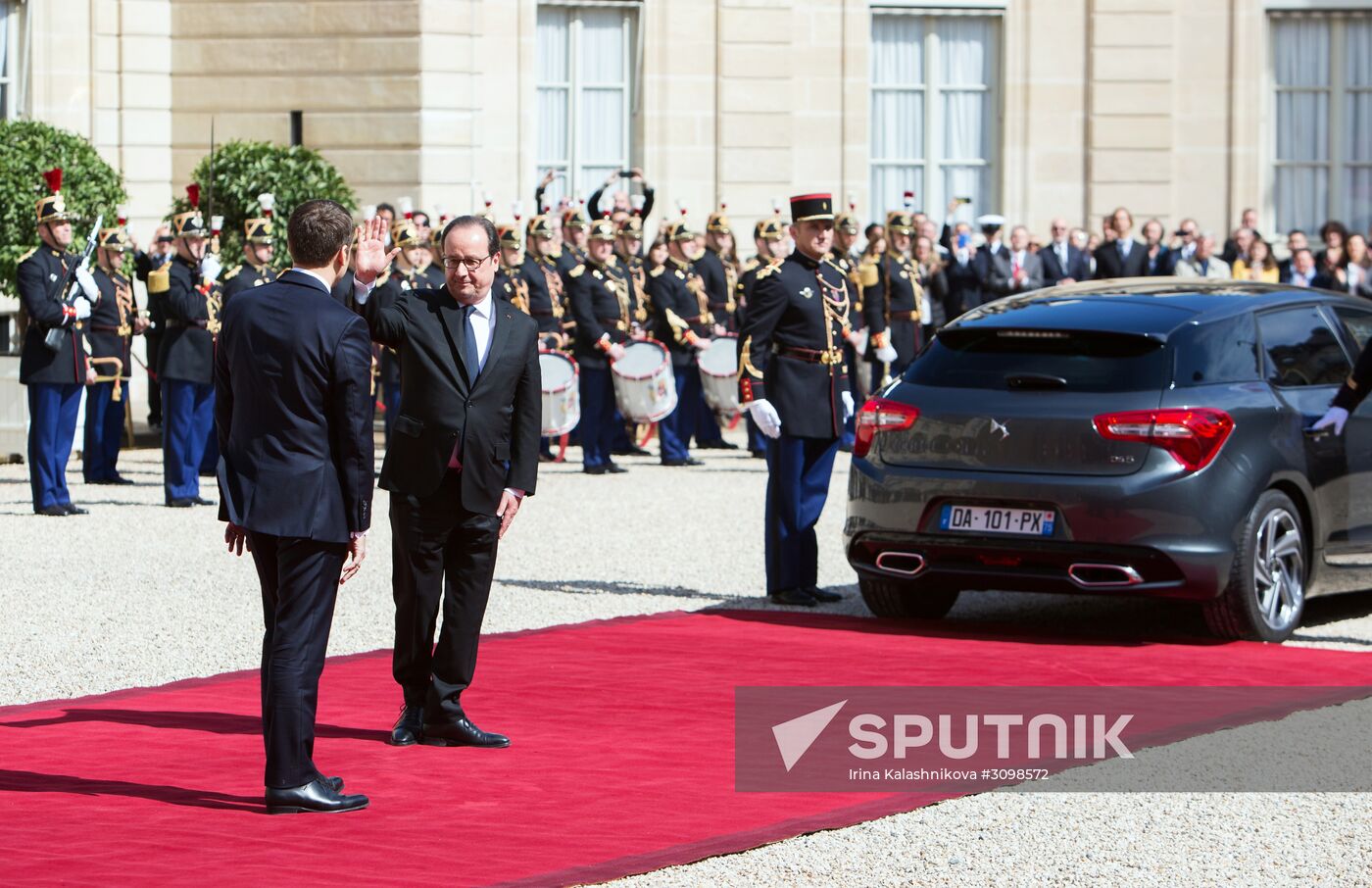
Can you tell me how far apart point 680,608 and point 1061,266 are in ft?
46.9

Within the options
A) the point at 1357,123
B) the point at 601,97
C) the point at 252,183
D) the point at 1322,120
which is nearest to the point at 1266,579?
the point at 252,183

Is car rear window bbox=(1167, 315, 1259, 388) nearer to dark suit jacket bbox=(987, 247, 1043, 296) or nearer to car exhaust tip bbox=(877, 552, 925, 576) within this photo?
car exhaust tip bbox=(877, 552, 925, 576)

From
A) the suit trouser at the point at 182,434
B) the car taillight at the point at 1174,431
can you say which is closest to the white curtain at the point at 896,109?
the suit trouser at the point at 182,434

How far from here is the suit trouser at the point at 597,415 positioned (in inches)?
759

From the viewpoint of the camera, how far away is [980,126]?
2886 cm

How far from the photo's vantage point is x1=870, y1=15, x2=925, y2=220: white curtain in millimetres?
28359

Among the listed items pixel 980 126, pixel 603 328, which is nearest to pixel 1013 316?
pixel 603 328

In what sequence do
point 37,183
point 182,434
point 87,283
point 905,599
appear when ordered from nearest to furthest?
point 905,599 < point 182,434 < point 87,283 < point 37,183

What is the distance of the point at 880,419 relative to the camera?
10812 mm

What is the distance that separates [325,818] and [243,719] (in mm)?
1615

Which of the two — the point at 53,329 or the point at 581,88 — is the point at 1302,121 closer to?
the point at 581,88

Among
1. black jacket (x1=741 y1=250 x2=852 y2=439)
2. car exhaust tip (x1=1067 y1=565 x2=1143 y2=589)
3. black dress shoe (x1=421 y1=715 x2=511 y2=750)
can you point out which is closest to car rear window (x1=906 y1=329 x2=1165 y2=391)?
car exhaust tip (x1=1067 y1=565 x2=1143 y2=589)

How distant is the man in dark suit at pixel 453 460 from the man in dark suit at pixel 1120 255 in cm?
1770

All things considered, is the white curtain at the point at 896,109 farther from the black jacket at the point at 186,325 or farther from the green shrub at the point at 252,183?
the black jacket at the point at 186,325
